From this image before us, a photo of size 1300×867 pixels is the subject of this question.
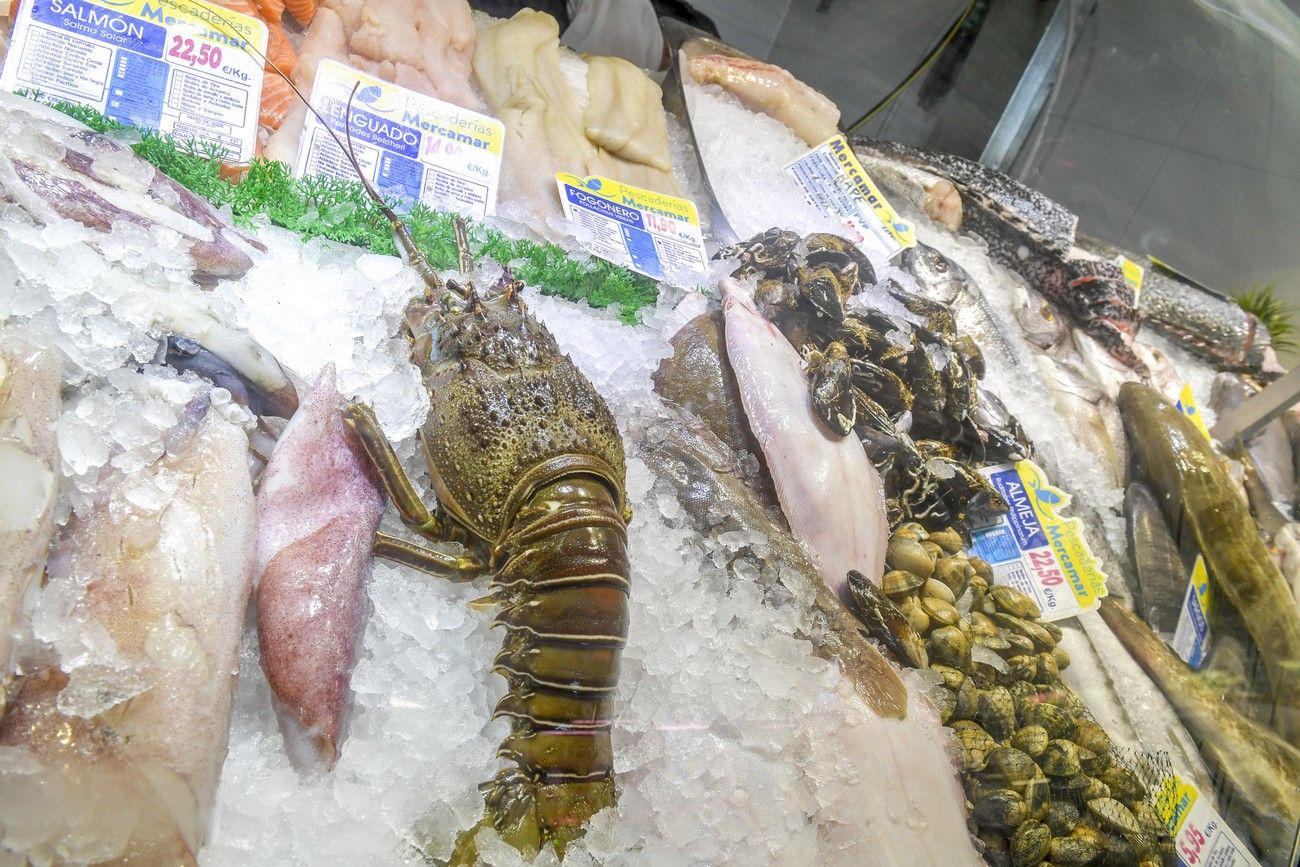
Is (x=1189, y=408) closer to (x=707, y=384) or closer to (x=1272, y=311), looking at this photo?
(x=1272, y=311)

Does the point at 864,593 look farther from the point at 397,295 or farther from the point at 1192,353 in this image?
the point at 1192,353

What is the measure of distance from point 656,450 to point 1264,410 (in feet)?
11.6

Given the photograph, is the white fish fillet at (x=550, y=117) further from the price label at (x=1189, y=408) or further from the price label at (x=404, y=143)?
the price label at (x=1189, y=408)

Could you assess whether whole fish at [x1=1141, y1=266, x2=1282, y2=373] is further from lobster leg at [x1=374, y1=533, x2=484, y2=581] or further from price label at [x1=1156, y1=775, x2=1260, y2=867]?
lobster leg at [x1=374, y1=533, x2=484, y2=581]

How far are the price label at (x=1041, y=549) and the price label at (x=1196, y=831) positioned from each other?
611 mm

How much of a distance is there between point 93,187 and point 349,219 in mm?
754

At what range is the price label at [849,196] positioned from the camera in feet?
12.7

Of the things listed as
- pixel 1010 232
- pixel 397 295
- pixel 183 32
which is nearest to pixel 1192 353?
pixel 1010 232

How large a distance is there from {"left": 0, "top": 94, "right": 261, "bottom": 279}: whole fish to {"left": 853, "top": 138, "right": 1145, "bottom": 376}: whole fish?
3.84 metres

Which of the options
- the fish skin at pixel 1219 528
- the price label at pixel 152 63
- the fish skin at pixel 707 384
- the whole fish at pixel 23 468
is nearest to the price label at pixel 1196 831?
the fish skin at pixel 1219 528

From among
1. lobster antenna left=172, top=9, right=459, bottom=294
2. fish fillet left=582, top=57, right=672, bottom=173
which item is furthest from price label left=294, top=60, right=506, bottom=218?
fish fillet left=582, top=57, right=672, bottom=173

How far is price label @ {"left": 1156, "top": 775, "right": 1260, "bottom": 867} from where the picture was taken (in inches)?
81.7

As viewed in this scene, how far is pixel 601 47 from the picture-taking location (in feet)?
13.8

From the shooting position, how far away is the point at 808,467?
2.48 metres
